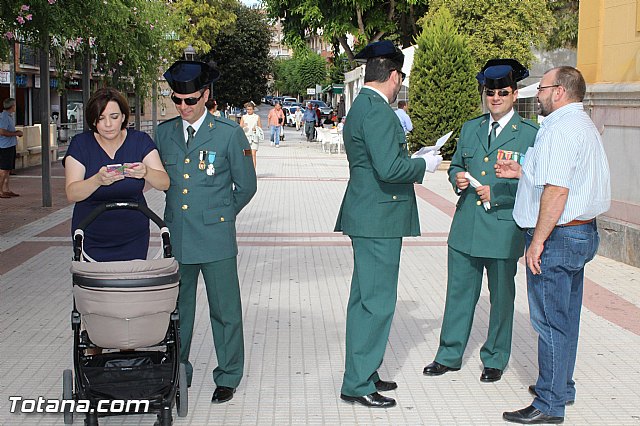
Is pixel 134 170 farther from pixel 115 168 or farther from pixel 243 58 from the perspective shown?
pixel 243 58

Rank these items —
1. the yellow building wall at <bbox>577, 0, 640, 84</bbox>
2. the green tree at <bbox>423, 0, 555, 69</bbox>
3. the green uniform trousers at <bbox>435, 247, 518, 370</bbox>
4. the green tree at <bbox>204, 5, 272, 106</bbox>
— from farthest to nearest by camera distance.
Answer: the green tree at <bbox>204, 5, 272, 106</bbox>, the green tree at <bbox>423, 0, 555, 69</bbox>, the yellow building wall at <bbox>577, 0, 640, 84</bbox>, the green uniform trousers at <bbox>435, 247, 518, 370</bbox>

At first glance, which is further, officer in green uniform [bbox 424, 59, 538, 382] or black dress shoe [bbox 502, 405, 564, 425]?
officer in green uniform [bbox 424, 59, 538, 382]

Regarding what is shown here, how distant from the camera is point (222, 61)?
64062 millimetres

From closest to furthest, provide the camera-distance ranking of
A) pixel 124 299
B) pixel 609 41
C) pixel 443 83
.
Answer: pixel 124 299, pixel 609 41, pixel 443 83

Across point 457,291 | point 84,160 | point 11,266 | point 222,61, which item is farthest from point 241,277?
point 222,61

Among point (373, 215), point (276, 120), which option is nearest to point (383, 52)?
point (373, 215)

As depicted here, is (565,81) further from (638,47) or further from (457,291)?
(638,47)

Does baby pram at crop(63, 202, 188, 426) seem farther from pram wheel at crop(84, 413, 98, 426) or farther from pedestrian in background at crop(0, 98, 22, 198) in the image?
pedestrian in background at crop(0, 98, 22, 198)

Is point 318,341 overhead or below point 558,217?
below

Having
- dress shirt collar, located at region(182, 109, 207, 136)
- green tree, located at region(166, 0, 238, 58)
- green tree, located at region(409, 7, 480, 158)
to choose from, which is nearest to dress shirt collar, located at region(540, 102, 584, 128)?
dress shirt collar, located at region(182, 109, 207, 136)

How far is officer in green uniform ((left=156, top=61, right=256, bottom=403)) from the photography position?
538 cm

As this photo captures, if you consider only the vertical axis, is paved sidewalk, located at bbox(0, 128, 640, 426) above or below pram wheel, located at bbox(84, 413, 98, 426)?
below

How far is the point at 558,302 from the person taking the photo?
518cm

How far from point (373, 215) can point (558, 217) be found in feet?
3.33
